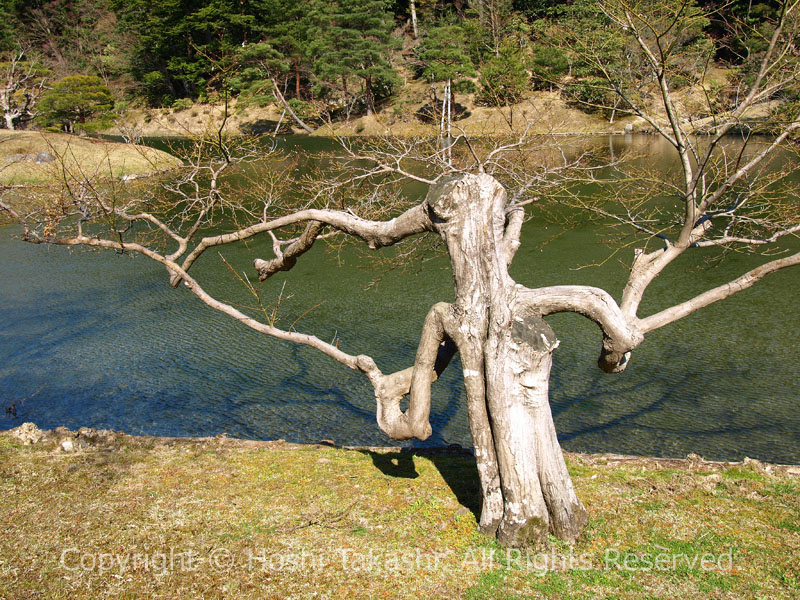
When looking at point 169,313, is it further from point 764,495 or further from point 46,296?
point 764,495

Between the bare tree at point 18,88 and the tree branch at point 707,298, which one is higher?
the tree branch at point 707,298

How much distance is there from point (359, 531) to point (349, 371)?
4.58m

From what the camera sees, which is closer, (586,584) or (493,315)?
(586,584)

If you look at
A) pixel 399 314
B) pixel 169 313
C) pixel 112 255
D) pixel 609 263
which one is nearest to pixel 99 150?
pixel 112 255

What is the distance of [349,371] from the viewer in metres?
8.48

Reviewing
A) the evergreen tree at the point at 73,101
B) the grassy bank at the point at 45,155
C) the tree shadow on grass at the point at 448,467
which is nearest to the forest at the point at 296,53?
the evergreen tree at the point at 73,101

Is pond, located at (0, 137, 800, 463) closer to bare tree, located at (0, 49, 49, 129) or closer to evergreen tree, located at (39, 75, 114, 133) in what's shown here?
evergreen tree, located at (39, 75, 114, 133)

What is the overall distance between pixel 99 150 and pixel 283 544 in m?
23.5

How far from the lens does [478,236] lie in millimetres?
3793

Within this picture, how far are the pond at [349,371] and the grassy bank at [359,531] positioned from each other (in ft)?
6.15

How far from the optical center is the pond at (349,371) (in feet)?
22.6

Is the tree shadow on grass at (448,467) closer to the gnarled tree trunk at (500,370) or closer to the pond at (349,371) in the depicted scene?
the gnarled tree trunk at (500,370)

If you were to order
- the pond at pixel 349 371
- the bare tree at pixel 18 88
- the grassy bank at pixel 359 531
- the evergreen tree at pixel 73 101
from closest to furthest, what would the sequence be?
the grassy bank at pixel 359 531
the pond at pixel 349 371
the evergreen tree at pixel 73 101
the bare tree at pixel 18 88

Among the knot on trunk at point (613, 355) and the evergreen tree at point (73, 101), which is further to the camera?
the evergreen tree at point (73, 101)
